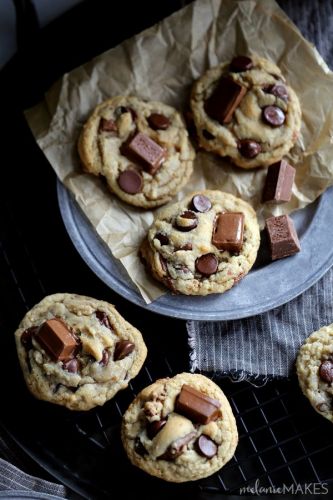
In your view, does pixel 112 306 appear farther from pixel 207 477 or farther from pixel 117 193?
pixel 207 477

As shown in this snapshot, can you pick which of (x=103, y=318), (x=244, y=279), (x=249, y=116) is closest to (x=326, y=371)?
(x=244, y=279)

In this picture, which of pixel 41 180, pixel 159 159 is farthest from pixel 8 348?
pixel 159 159

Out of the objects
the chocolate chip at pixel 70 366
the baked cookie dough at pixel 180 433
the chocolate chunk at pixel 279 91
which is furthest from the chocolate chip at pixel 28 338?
the chocolate chunk at pixel 279 91

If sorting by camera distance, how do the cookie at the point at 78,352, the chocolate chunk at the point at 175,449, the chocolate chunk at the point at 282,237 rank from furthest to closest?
the chocolate chunk at the point at 282,237, the cookie at the point at 78,352, the chocolate chunk at the point at 175,449

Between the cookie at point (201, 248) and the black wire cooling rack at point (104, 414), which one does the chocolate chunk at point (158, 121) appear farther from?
the black wire cooling rack at point (104, 414)

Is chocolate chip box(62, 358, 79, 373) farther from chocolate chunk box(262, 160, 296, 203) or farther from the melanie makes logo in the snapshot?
chocolate chunk box(262, 160, 296, 203)

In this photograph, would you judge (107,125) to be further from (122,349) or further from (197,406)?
(197,406)
